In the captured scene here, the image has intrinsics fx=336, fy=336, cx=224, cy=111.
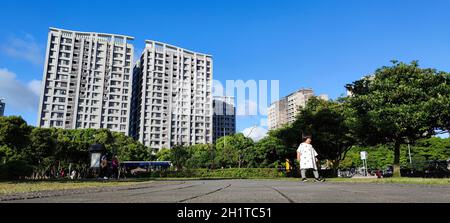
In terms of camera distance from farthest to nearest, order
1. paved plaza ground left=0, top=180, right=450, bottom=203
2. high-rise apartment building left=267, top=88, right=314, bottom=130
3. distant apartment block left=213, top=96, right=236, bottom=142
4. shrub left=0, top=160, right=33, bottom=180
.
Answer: distant apartment block left=213, top=96, right=236, bottom=142 < high-rise apartment building left=267, top=88, right=314, bottom=130 < shrub left=0, top=160, right=33, bottom=180 < paved plaza ground left=0, top=180, right=450, bottom=203

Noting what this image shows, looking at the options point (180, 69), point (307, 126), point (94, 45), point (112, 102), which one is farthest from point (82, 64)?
point (307, 126)

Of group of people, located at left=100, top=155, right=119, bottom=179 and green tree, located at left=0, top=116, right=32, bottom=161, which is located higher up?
green tree, located at left=0, top=116, right=32, bottom=161

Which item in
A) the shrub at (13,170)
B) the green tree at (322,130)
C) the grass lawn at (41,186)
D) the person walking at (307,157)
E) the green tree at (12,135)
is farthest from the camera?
the green tree at (12,135)

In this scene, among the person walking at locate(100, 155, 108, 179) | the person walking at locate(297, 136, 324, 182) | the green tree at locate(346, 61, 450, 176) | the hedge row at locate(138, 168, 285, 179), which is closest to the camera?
the person walking at locate(297, 136, 324, 182)

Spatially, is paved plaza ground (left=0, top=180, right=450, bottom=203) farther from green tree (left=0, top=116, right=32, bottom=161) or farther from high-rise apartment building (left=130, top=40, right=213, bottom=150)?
high-rise apartment building (left=130, top=40, right=213, bottom=150)

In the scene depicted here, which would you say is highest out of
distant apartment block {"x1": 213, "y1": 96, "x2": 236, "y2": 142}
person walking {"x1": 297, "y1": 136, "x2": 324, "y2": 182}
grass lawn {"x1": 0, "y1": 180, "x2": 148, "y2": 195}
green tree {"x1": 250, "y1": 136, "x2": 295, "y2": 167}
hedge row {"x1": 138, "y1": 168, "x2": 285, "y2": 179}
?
distant apartment block {"x1": 213, "y1": 96, "x2": 236, "y2": 142}

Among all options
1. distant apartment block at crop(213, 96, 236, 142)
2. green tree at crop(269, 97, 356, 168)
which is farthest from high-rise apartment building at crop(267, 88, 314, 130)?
green tree at crop(269, 97, 356, 168)

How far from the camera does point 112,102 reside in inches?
4540

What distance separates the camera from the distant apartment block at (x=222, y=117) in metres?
172

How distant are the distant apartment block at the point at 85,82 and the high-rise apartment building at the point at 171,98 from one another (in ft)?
24.6

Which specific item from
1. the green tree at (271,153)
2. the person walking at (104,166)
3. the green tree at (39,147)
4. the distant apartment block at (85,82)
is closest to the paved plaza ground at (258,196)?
the person walking at (104,166)

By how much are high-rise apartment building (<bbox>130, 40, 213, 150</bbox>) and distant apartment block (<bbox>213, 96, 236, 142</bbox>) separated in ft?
124

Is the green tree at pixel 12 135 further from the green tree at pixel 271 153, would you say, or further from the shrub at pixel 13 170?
the green tree at pixel 271 153

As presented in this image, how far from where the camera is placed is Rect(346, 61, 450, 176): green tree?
813 inches
